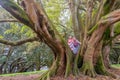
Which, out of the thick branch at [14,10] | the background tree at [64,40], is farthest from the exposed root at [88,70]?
the thick branch at [14,10]

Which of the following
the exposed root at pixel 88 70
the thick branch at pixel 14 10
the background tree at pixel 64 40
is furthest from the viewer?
the exposed root at pixel 88 70

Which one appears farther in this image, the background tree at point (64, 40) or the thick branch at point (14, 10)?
the background tree at point (64, 40)


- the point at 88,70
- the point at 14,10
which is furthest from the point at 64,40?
the point at 14,10

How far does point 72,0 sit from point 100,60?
10.0 ft

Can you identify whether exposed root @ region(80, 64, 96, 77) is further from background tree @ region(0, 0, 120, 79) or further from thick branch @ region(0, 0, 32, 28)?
thick branch @ region(0, 0, 32, 28)

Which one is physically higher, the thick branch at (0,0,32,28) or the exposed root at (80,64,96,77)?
the thick branch at (0,0,32,28)

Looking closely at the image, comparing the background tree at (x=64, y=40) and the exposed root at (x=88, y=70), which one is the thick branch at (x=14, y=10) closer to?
the background tree at (x=64, y=40)

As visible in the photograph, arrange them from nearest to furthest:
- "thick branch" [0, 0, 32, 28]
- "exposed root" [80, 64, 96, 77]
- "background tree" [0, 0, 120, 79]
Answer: "thick branch" [0, 0, 32, 28]
"background tree" [0, 0, 120, 79]
"exposed root" [80, 64, 96, 77]

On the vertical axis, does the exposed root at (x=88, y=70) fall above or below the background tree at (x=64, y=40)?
below

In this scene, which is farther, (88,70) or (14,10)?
(88,70)

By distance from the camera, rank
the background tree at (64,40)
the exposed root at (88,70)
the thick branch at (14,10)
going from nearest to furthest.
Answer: the thick branch at (14,10), the background tree at (64,40), the exposed root at (88,70)

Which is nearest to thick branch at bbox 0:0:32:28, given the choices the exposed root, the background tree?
the background tree

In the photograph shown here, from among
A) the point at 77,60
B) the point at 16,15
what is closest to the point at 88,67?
the point at 77,60

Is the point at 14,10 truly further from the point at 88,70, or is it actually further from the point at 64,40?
the point at 88,70
